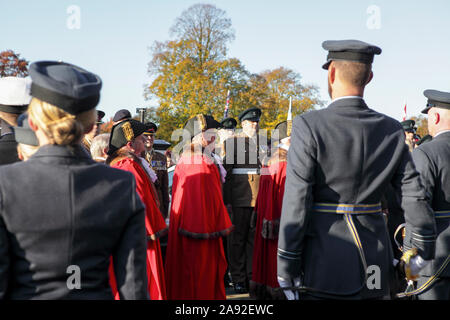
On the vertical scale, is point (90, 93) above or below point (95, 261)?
above

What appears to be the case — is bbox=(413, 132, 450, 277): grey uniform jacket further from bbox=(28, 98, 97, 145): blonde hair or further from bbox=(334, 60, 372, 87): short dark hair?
bbox=(28, 98, 97, 145): blonde hair

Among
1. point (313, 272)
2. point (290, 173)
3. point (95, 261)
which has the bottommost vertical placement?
point (313, 272)

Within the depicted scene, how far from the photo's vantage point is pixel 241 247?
764 cm

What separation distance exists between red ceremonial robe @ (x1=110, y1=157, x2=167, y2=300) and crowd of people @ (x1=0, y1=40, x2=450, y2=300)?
0.6 inches

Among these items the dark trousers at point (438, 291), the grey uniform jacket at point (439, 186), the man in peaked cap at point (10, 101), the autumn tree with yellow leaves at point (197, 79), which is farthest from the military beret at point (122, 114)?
the autumn tree with yellow leaves at point (197, 79)

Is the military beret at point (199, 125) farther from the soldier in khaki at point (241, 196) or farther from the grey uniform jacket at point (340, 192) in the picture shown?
the grey uniform jacket at point (340, 192)

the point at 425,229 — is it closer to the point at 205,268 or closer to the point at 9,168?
the point at 9,168

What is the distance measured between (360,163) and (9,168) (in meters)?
1.89

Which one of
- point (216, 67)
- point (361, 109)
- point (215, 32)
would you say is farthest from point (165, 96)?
point (361, 109)

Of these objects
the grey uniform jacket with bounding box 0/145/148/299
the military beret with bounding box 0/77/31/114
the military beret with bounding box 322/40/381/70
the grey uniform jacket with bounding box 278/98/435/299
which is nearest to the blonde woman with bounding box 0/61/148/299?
the grey uniform jacket with bounding box 0/145/148/299

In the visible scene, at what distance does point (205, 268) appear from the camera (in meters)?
5.52

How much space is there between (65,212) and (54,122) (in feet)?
1.18

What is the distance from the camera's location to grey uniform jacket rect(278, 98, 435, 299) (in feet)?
9.00

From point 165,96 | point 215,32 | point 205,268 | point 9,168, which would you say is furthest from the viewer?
point 215,32
